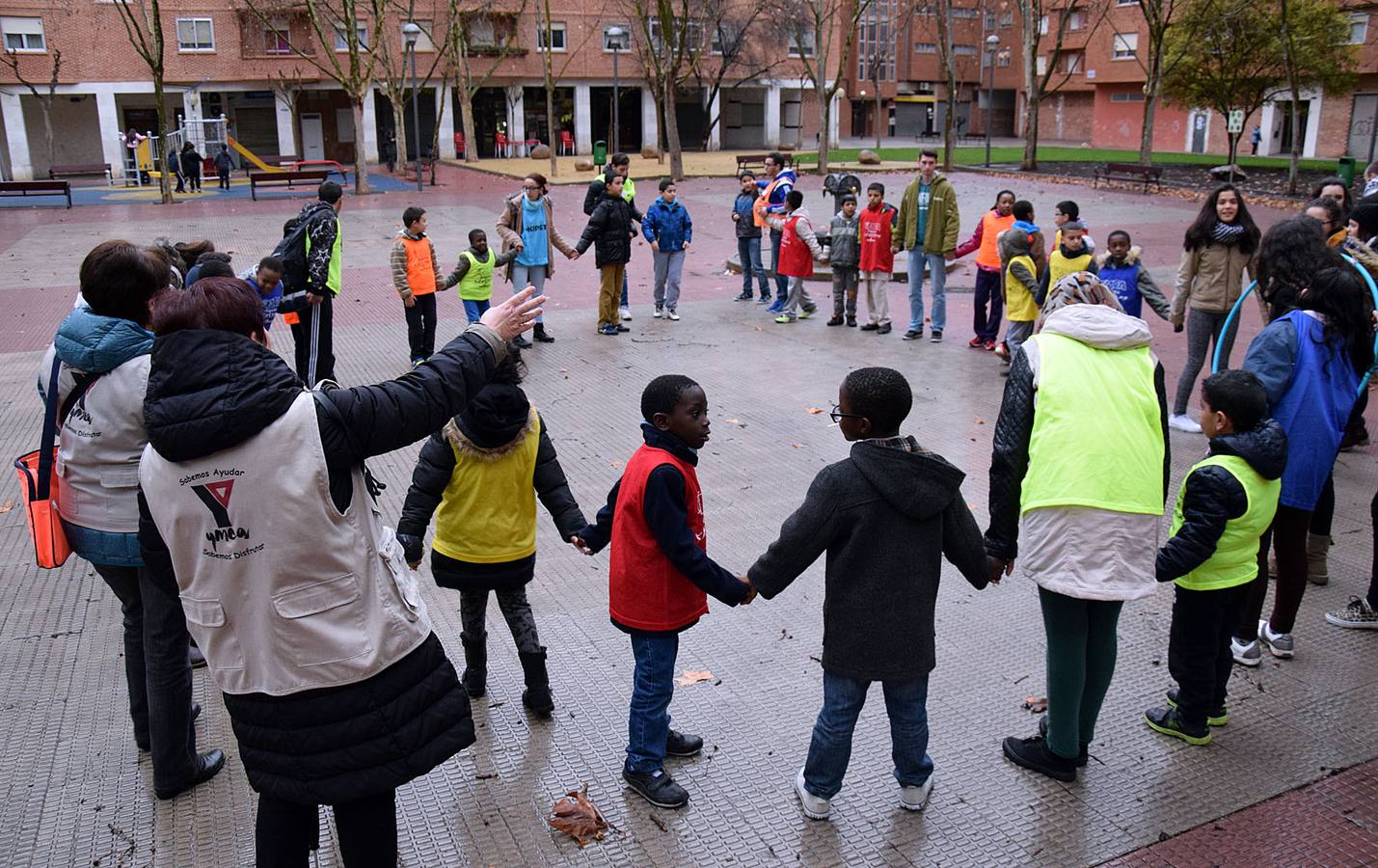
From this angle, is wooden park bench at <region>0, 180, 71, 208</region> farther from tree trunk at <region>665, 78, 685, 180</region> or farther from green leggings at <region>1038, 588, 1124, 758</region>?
green leggings at <region>1038, 588, 1124, 758</region>

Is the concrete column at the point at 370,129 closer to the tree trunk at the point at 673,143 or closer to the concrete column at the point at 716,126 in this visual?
the concrete column at the point at 716,126

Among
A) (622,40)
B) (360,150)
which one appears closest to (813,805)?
(360,150)

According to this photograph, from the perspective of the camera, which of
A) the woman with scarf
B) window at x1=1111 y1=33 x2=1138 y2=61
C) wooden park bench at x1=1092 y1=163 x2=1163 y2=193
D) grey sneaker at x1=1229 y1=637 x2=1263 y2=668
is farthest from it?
window at x1=1111 y1=33 x2=1138 y2=61

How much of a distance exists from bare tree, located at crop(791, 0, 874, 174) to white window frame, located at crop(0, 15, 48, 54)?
98.3ft

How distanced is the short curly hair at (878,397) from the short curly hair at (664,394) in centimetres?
55

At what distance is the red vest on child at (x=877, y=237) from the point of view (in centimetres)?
1186

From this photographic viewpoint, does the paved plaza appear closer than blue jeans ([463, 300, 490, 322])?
Yes

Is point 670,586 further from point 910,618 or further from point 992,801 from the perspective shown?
point 992,801

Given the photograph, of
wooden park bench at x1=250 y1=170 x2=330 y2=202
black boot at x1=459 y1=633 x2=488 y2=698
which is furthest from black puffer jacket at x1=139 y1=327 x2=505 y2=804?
wooden park bench at x1=250 y1=170 x2=330 y2=202

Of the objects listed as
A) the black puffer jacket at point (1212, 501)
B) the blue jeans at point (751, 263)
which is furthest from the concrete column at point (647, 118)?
the black puffer jacket at point (1212, 501)

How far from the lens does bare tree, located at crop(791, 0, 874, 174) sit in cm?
3806

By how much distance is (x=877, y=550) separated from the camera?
3393 millimetres

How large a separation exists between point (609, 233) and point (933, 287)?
141 inches

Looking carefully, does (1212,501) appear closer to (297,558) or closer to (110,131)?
(297,558)
